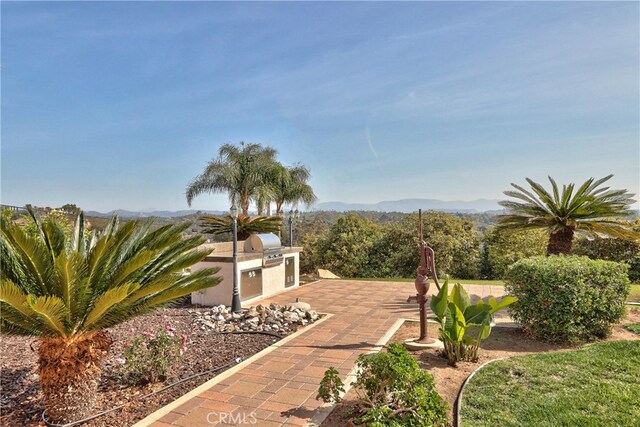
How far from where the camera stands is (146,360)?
4766 mm

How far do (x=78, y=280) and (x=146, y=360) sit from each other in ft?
5.47

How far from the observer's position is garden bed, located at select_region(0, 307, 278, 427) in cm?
412

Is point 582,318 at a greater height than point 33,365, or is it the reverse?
point 582,318

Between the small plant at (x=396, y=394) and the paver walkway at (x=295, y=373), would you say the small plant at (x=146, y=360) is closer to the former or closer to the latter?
the paver walkway at (x=295, y=373)

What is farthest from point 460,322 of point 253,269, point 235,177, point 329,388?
point 235,177

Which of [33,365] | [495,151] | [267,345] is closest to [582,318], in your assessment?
[267,345]

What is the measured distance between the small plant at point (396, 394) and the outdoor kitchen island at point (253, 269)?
5557mm

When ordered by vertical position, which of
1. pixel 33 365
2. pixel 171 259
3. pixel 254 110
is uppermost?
pixel 254 110

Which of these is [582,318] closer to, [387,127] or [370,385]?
[370,385]

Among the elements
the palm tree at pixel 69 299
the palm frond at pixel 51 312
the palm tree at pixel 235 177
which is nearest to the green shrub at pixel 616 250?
the palm tree at pixel 235 177

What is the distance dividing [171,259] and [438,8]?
25.0 ft

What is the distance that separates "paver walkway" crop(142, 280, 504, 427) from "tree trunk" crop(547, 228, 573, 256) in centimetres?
531

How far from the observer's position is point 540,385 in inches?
170

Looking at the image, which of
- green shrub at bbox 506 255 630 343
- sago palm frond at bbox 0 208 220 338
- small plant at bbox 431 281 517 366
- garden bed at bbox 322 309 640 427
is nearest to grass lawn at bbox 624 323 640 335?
garden bed at bbox 322 309 640 427
